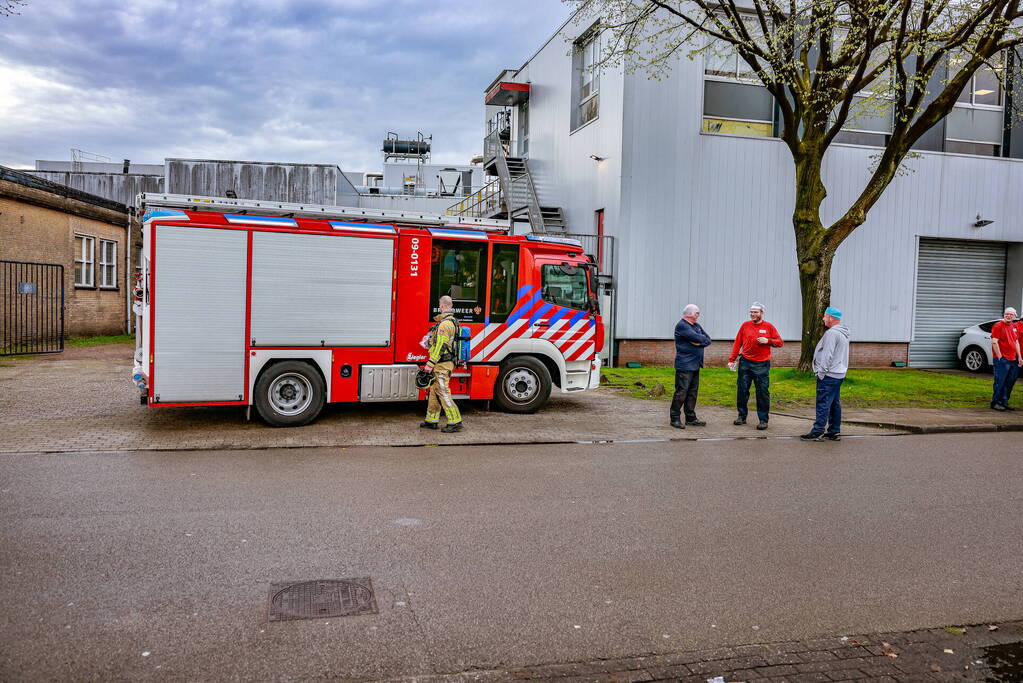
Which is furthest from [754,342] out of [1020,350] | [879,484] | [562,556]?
[562,556]

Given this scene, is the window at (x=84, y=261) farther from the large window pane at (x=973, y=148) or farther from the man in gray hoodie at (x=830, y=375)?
the large window pane at (x=973, y=148)

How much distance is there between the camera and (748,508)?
282 inches

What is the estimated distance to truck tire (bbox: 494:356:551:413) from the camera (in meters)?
12.6

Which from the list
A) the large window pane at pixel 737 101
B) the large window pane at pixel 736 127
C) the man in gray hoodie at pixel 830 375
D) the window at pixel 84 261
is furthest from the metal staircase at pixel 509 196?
the man in gray hoodie at pixel 830 375

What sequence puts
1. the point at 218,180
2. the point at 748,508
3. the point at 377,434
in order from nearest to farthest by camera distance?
the point at 748,508 → the point at 377,434 → the point at 218,180

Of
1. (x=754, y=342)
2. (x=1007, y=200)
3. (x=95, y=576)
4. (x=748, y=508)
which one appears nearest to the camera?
(x=95, y=576)

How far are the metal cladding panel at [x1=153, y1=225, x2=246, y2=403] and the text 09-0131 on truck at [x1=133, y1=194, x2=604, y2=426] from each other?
0.01m

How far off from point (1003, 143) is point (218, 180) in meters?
31.7

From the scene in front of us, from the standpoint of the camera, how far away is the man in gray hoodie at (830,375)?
1109 centimetres

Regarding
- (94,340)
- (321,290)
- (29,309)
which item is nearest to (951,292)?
(321,290)

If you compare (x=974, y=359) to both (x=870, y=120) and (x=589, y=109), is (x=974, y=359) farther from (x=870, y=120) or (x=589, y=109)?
(x=589, y=109)

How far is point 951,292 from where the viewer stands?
2308 centimetres

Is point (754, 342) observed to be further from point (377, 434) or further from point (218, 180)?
point (218, 180)

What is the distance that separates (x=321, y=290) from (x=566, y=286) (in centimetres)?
389
